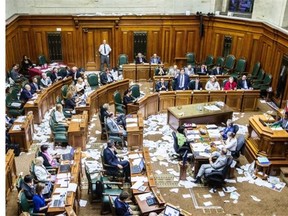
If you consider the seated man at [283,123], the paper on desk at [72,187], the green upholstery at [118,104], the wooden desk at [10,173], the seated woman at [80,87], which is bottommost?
the wooden desk at [10,173]

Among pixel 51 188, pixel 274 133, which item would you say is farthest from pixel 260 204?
pixel 51 188

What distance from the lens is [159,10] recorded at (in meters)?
17.7

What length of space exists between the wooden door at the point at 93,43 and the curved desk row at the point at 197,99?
6.14 m

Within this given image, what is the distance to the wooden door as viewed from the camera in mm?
17469

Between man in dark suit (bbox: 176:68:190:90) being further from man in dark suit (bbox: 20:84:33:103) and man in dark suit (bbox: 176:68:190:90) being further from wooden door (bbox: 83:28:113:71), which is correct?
man in dark suit (bbox: 20:84:33:103)

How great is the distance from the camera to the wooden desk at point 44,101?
38.5 feet

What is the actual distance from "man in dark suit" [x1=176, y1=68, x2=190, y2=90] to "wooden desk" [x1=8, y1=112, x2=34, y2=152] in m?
6.01

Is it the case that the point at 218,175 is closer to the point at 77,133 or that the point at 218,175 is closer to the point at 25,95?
the point at 77,133

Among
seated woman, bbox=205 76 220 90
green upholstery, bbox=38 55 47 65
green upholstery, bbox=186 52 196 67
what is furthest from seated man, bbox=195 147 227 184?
green upholstery, bbox=38 55 47 65

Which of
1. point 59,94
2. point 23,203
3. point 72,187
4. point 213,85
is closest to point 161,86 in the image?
point 213,85

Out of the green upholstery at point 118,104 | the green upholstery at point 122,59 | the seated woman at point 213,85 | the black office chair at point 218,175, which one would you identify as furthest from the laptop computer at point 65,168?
the green upholstery at point 122,59

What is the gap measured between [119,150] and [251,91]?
5.95 m

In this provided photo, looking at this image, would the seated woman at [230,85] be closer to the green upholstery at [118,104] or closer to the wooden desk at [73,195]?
the green upholstery at [118,104]

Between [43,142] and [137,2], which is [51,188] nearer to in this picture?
[43,142]
